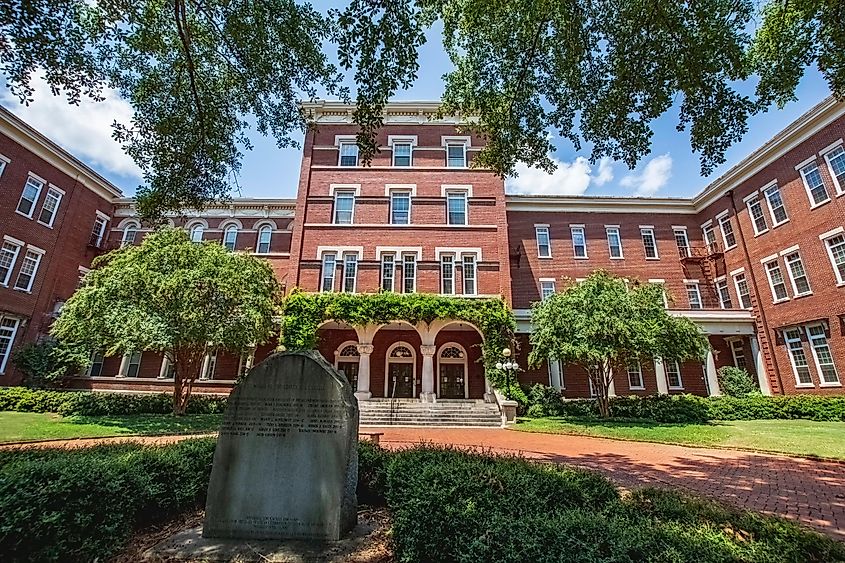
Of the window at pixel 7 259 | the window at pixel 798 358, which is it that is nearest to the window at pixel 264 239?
the window at pixel 7 259

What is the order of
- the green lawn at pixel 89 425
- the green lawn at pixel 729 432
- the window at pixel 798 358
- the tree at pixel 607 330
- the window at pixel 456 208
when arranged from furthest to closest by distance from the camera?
the window at pixel 456 208 < the window at pixel 798 358 < the tree at pixel 607 330 < the green lawn at pixel 89 425 < the green lawn at pixel 729 432

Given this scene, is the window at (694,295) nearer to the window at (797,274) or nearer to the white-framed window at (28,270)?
the window at (797,274)

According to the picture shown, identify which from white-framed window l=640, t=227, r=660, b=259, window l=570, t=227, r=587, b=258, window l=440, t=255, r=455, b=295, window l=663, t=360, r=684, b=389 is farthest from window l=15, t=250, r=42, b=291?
white-framed window l=640, t=227, r=660, b=259

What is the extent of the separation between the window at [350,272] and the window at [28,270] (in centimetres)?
1706

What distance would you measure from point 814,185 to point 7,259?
40924 millimetres

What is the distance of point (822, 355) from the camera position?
744 inches

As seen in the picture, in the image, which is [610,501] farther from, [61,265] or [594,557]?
[61,265]

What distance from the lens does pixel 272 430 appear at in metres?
4.37

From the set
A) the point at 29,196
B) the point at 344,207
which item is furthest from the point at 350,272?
the point at 29,196

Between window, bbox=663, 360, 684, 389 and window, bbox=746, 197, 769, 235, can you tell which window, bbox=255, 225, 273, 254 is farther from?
window, bbox=746, 197, 769, 235

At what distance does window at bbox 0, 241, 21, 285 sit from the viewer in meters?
20.5

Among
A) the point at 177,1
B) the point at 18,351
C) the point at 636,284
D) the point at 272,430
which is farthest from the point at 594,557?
the point at 18,351

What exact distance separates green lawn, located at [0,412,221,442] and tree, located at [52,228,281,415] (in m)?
1.68

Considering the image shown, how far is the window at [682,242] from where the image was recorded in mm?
26125
